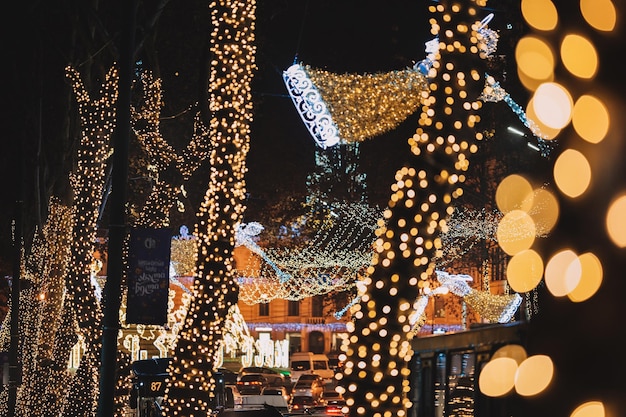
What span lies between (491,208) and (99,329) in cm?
1915

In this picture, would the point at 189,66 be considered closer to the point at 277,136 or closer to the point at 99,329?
the point at 277,136

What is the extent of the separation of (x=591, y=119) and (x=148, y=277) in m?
9.15

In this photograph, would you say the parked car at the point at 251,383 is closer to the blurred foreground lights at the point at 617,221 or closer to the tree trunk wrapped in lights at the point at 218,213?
the tree trunk wrapped in lights at the point at 218,213

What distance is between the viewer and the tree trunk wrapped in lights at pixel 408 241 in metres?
7.06

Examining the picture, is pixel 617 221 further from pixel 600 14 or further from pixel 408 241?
pixel 408 241

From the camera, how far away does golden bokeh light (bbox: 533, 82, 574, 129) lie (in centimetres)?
224

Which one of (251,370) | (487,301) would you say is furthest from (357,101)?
(251,370)

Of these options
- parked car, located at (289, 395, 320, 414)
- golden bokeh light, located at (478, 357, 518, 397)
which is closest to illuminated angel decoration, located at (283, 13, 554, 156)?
golden bokeh light, located at (478, 357, 518, 397)

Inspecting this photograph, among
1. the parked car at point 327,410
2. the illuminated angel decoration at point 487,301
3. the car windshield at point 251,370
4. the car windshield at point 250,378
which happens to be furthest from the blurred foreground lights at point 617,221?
the car windshield at point 251,370

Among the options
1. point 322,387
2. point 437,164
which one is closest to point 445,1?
point 437,164

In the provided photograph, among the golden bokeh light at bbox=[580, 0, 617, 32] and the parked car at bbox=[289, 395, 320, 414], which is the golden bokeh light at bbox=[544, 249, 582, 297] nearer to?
the golden bokeh light at bbox=[580, 0, 617, 32]

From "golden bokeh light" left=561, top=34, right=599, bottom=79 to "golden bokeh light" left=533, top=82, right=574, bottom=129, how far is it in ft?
0.18

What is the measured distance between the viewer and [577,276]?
2.20m

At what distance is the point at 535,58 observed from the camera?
7.63 feet
